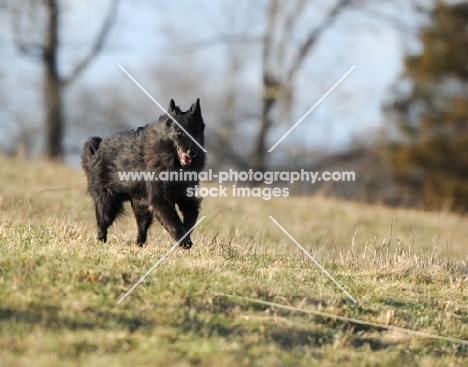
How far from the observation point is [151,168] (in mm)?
8523

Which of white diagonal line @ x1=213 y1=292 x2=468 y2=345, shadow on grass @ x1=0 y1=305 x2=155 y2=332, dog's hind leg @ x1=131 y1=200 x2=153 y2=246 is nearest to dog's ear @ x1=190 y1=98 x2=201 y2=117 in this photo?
dog's hind leg @ x1=131 y1=200 x2=153 y2=246

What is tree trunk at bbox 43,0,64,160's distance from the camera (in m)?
27.1

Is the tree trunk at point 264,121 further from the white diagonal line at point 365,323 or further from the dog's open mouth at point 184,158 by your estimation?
the white diagonal line at point 365,323

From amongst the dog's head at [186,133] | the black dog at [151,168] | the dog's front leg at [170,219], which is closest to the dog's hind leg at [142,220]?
the black dog at [151,168]

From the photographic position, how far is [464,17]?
30.4m

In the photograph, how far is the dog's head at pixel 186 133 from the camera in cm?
820

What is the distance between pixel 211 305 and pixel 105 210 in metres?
3.65

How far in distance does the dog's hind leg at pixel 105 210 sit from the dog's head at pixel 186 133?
1458 mm

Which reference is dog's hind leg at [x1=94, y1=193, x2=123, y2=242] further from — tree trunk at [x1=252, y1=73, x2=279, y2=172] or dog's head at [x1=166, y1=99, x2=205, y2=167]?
tree trunk at [x1=252, y1=73, x2=279, y2=172]

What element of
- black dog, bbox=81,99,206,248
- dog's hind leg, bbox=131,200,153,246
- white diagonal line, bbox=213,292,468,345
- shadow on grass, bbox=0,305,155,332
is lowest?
white diagonal line, bbox=213,292,468,345

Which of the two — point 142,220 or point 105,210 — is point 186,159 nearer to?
point 142,220

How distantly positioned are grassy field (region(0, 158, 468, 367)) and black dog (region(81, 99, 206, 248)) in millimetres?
432

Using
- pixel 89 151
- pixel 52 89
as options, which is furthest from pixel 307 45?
pixel 89 151

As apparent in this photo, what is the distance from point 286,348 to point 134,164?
3.85 m
